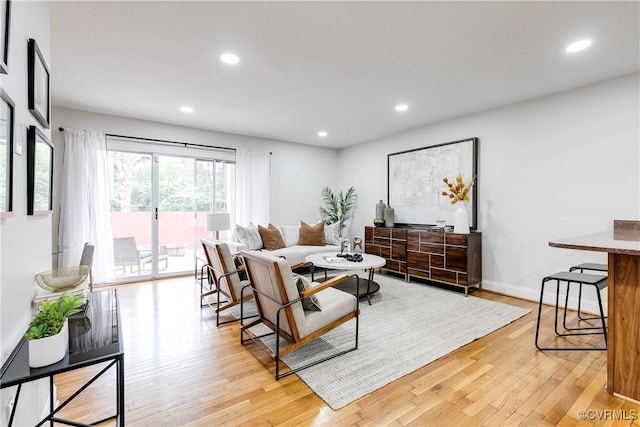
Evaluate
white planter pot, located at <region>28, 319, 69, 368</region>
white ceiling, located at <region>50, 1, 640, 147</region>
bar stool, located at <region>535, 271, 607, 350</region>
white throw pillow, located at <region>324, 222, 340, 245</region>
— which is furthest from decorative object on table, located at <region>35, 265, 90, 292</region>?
white throw pillow, located at <region>324, 222, 340, 245</region>

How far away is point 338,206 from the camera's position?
6.99 metres

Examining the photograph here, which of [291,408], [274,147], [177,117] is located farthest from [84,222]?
[291,408]

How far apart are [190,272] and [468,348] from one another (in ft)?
15.2

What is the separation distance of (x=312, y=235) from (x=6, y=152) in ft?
15.5

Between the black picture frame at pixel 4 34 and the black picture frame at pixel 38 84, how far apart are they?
343 mm

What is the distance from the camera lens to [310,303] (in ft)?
7.91

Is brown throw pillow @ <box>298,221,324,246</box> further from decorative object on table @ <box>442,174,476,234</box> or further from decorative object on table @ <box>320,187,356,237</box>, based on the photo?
decorative object on table @ <box>442,174,476,234</box>

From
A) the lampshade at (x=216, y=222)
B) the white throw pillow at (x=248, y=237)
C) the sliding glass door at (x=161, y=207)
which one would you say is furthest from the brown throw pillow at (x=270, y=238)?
the sliding glass door at (x=161, y=207)

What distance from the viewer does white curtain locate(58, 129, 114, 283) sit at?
4.29 m

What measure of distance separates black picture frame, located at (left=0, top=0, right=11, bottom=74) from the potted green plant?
2.98 ft

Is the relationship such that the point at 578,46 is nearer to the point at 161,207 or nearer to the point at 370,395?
the point at 370,395

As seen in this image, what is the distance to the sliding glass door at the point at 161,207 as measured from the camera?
16.1 ft

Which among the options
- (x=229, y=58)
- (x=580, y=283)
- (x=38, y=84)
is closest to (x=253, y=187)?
(x=229, y=58)

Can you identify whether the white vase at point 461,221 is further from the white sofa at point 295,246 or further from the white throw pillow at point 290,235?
the white throw pillow at point 290,235
